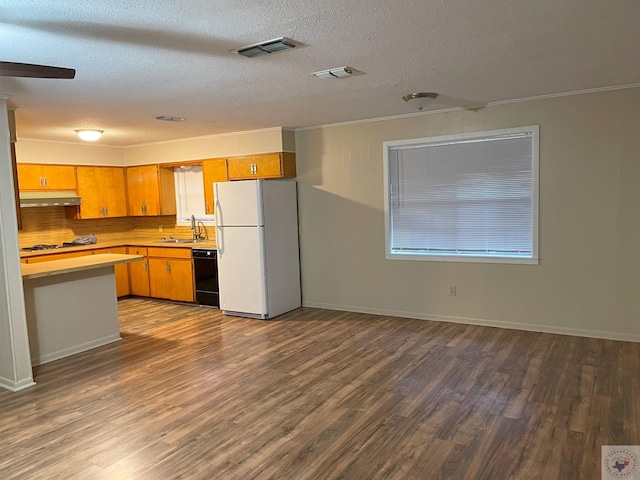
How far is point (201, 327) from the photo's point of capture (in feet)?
17.3

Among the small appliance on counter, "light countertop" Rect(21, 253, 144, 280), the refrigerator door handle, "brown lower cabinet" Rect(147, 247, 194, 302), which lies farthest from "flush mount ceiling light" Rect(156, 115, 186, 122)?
the small appliance on counter

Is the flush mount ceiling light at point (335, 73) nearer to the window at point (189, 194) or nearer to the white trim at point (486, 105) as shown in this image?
the white trim at point (486, 105)

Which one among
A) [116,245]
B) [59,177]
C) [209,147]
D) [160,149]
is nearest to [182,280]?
[116,245]

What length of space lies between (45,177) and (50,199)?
31cm

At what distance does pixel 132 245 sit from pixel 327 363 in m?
4.17

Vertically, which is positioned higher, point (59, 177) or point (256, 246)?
point (59, 177)

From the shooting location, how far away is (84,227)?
23.1 ft

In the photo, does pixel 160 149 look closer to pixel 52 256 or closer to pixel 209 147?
pixel 209 147

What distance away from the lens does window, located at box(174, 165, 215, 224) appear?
7070mm

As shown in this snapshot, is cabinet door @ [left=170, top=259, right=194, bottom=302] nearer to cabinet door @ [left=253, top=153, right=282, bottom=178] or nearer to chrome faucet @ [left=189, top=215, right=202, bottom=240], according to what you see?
chrome faucet @ [left=189, top=215, right=202, bottom=240]

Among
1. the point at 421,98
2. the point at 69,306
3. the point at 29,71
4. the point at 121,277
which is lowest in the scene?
the point at 121,277

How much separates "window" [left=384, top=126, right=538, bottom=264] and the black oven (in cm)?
232

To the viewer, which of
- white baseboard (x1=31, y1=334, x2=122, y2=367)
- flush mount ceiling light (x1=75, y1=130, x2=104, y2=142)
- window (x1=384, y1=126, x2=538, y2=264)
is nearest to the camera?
white baseboard (x1=31, y1=334, x2=122, y2=367)

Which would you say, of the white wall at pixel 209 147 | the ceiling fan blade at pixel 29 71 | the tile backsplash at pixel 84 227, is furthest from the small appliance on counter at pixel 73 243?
the ceiling fan blade at pixel 29 71
